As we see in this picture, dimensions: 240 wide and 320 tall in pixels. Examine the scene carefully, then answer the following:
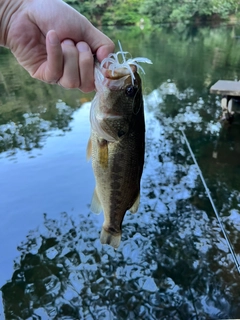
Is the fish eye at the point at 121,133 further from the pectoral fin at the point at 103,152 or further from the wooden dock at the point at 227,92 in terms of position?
the wooden dock at the point at 227,92

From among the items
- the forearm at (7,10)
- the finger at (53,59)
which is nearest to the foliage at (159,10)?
the forearm at (7,10)

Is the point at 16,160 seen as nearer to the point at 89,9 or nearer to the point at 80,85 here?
the point at 80,85

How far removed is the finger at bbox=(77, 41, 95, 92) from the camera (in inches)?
54.8

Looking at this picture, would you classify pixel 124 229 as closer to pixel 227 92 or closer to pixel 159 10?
pixel 227 92

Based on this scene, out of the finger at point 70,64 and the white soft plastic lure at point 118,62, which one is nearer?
the white soft plastic lure at point 118,62

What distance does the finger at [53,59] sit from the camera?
1315 millimetres

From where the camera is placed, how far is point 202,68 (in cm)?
1486

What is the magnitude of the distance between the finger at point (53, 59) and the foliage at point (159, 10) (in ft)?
123

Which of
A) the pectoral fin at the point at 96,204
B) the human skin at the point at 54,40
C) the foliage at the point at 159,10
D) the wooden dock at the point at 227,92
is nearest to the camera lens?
the human skin at the point at 54,40

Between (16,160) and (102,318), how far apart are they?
402 cm

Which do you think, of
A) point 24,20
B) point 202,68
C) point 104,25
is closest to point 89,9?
point 104,25

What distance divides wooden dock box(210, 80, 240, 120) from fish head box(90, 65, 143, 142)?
21.5ft

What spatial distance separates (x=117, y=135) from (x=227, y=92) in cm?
660

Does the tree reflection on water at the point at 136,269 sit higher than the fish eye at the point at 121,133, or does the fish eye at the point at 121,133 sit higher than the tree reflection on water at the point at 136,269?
the fish eye at the point at 121,133
